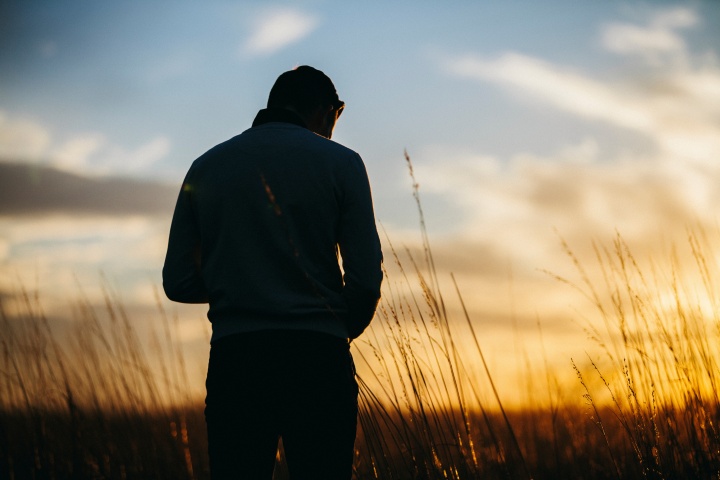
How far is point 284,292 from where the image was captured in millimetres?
1253

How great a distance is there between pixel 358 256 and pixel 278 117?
382mm

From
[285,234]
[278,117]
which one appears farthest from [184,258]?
[278,117]

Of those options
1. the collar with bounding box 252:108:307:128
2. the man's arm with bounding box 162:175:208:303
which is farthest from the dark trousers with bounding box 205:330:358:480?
the collar with bounding box 252:108:307:128

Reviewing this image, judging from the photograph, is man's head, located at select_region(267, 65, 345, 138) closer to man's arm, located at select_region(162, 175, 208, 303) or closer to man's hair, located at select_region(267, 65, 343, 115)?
man's hair, located at select_region(267, 65, 343, 115)

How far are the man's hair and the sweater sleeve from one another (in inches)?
8.7

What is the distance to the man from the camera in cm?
124

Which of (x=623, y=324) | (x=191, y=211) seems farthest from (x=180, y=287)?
(x=623, y=324)

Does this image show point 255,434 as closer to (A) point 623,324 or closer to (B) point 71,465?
(A) point 623,324

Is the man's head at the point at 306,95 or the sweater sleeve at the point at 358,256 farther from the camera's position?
the man's head at the point at 306,95

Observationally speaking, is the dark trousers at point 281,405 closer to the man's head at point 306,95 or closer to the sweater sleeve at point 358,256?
the sweater sleeve at point 358,256

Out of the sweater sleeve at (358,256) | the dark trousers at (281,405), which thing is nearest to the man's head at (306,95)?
the sweater sleeve at (358,256)

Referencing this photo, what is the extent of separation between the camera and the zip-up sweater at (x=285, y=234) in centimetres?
126

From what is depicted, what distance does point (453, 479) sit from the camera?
1.87m

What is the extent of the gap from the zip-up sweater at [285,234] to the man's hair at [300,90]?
3.4 inches
